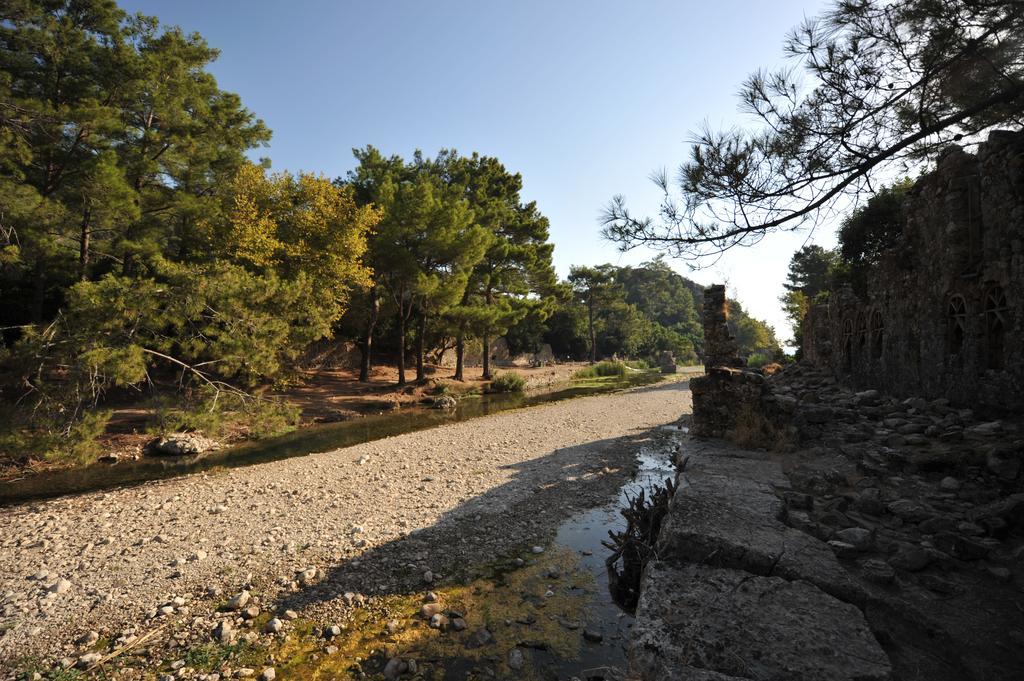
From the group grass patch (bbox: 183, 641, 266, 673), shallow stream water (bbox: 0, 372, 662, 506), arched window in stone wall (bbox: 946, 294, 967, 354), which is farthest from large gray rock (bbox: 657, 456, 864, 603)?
shallow stream water (bbox: 0, 372, 662, 506)

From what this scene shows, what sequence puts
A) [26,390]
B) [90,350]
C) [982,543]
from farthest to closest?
[26,390], [90,350], [982,543]

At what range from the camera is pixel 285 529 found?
680 cm

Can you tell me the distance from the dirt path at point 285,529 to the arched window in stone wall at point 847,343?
27.2 feet

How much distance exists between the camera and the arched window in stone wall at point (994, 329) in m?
7.34

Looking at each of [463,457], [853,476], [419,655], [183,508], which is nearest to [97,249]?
[183,508]

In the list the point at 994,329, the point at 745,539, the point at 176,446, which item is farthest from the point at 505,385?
the point at 745,539

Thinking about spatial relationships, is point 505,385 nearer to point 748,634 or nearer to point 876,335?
point 876,335

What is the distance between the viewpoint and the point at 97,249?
50.6ft

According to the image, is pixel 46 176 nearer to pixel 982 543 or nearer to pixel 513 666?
pixel 513 666

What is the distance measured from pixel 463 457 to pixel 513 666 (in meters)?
7.13

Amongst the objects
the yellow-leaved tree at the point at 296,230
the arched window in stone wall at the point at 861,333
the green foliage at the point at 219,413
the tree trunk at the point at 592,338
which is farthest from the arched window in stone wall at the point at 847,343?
the tree trunk at the point at 592,338

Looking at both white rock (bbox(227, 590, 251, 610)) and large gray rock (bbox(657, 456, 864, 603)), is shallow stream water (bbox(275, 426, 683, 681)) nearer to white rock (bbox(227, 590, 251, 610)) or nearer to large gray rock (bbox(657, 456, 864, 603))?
white rock (bbox(227, 590, 251, 610))

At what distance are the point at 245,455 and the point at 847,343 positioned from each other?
19.1 meters

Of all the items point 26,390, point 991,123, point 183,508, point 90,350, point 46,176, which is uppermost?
point 46,176
